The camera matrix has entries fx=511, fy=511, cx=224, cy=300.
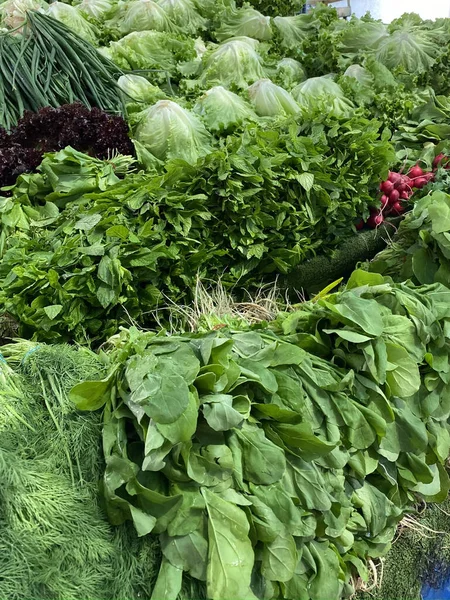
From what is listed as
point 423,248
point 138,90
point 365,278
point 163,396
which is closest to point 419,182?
point 423,248

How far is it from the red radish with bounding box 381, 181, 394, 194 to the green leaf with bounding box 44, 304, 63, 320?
6.12 feet

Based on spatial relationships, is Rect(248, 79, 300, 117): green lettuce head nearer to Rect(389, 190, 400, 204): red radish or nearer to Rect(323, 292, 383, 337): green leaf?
Rect(389, 190, 400, 204): red radish

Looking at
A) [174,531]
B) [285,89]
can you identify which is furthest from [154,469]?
[285,89]

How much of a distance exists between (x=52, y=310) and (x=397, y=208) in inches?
76.9

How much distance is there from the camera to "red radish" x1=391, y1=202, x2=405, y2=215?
2822 mm

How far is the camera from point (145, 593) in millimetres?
1186

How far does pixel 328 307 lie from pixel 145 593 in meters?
0.94

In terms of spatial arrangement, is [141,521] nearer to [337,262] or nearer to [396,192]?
[337,262]

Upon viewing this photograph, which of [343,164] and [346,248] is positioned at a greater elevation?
[343,164]

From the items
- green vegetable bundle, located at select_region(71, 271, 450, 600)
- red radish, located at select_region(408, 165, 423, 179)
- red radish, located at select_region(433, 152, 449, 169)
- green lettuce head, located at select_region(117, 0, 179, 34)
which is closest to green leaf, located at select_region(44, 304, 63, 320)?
green vegetable bundle, located at select_region(71, 271, 450, 600)

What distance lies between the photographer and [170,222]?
2039mm

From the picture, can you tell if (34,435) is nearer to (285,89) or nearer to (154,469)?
(154,469)

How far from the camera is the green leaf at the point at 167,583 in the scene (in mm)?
1127

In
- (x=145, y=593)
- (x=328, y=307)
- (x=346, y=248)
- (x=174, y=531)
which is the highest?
(x=328, y=307)
